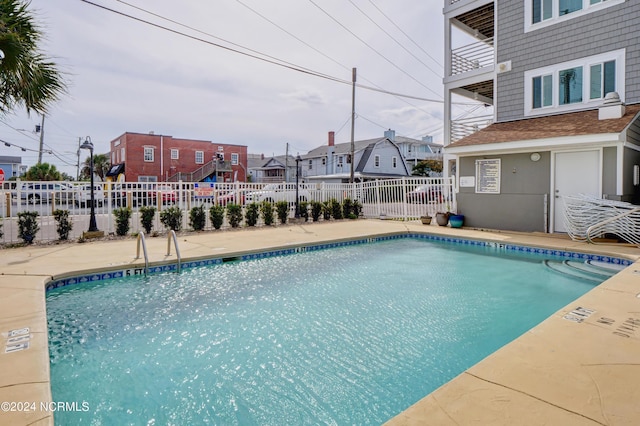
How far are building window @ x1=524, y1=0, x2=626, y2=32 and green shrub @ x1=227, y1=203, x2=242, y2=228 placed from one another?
11.3 metres

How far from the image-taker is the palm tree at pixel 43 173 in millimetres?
28888

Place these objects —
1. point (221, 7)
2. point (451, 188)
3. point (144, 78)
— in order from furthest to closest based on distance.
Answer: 1. point (144, 78)
2. point (451, 188)
3. point (221, 7)

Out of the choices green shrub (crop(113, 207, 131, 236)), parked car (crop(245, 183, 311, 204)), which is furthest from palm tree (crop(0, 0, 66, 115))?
parked car (crop(245, 183, 311, 204))

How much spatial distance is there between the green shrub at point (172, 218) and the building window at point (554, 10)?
41.9 feet

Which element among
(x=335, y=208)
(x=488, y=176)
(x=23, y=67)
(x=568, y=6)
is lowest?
(x=335, y=208)

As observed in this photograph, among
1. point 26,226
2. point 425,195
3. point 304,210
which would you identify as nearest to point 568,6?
point 425,195

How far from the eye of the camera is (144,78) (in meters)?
13.7

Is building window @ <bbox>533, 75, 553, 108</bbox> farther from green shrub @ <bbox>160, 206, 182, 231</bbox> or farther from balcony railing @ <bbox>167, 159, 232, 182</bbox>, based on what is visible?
balcony railing @ <bbox>167, 159, 232, 182</bbox>

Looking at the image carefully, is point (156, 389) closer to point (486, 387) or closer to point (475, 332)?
point (486, 387)

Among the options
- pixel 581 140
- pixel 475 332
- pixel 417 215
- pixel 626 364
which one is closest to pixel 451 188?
pixel 417 215

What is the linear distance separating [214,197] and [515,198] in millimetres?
9226

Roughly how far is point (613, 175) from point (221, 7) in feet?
38.7

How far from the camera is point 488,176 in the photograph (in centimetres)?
1096

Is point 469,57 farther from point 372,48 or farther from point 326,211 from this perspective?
point 326,211
